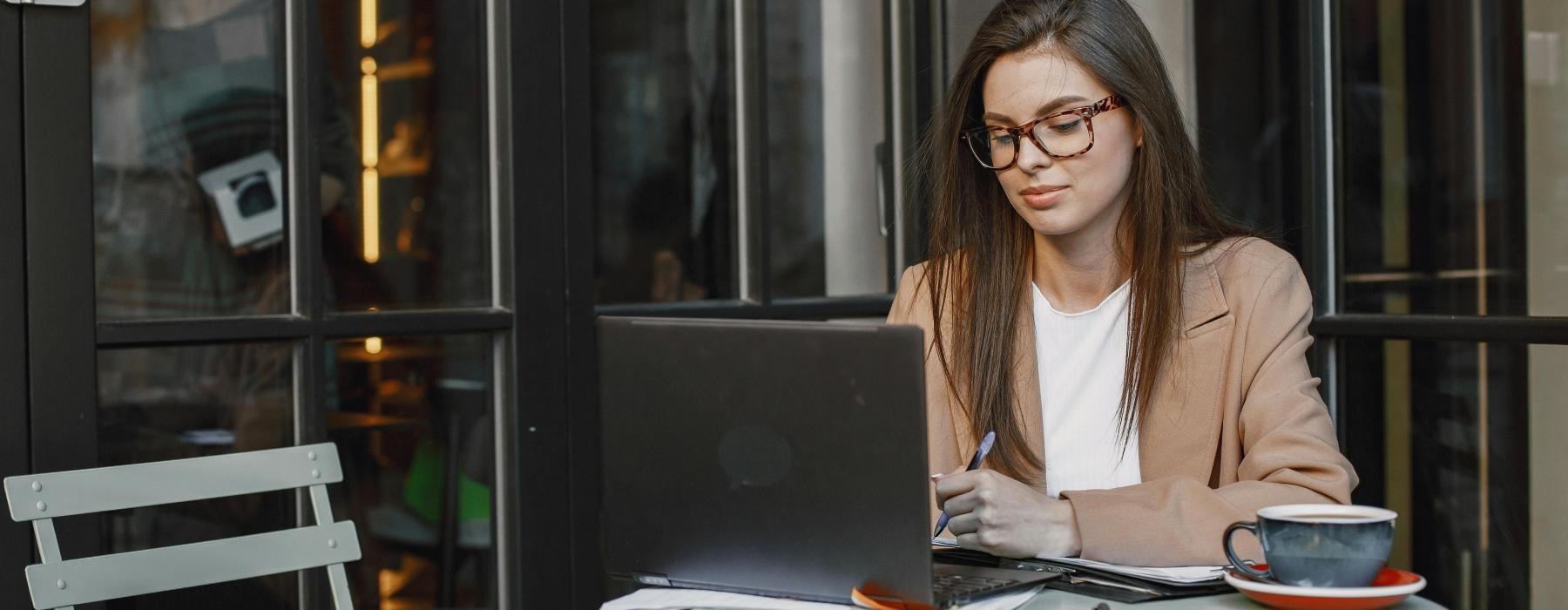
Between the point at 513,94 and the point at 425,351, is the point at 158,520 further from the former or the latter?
the point at 513,94

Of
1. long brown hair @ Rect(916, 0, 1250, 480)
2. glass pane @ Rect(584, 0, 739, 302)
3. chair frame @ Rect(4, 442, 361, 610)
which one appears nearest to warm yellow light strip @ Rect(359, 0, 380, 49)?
glass pane @ Rect(584, 0, 739, 302)

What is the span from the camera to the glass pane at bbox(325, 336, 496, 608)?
2.26 m

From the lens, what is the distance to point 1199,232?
197 cm

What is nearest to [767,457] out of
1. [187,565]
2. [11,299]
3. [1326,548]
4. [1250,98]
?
[1326,548]

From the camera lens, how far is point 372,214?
2275mm

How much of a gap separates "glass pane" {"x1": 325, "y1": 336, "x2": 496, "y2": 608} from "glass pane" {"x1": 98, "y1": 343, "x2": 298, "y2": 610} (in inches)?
3.9

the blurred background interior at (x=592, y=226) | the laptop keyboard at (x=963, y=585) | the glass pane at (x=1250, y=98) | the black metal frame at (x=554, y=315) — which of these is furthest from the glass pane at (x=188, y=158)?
the glass pane at (x=1250, y=98)

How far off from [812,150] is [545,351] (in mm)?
779

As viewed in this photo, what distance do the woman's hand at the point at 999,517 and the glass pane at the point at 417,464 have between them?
3.66ft

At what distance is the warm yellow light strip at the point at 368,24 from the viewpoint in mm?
2252

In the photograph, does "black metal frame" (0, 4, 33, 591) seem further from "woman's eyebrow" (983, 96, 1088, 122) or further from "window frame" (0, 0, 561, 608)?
"woman's eyebrow" (983, 96, 1088, 122)

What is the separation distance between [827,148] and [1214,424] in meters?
1.29

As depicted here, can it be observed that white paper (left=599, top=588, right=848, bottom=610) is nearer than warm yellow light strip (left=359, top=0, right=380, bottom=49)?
Yes

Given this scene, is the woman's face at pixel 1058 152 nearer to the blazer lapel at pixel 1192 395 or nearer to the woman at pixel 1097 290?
the woman at pixel 1097 290
